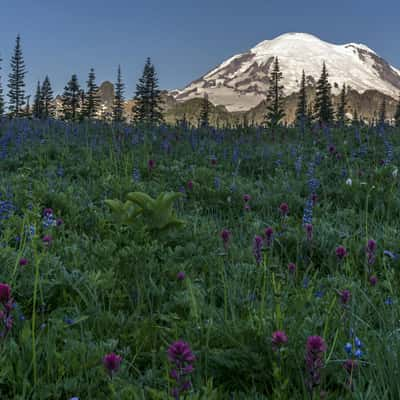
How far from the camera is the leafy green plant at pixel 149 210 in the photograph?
334 centimetres

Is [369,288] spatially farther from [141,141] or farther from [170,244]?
[141,141]

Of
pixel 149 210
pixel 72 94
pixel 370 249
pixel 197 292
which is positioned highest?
pixel 72 94

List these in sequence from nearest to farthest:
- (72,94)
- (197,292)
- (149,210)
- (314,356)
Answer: (314,356) → (197,292) → (149,210) → (72,94)

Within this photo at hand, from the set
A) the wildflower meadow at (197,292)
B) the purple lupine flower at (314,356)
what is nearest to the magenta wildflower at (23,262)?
the wildflower meadow at (197,292)

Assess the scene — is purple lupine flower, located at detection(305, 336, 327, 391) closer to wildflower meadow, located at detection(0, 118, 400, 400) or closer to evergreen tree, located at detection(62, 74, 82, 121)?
wildflower meadow, located at detection(0, 118, 400, 400)

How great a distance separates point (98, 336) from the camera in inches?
85.4

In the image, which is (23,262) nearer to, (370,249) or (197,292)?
(197,292)

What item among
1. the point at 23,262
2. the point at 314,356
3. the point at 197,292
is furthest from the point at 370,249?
the point at 23,262

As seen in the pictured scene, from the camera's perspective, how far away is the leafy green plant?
334cm

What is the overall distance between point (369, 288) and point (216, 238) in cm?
136

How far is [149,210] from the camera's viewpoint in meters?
3.39

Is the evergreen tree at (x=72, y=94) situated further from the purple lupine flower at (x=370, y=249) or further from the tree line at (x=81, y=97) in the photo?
the purple lupine flower at (x=370, y=249)

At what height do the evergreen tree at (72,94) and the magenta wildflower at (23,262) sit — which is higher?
the evergreen tree at (72,94)

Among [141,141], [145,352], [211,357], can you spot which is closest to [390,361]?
[211,357]
